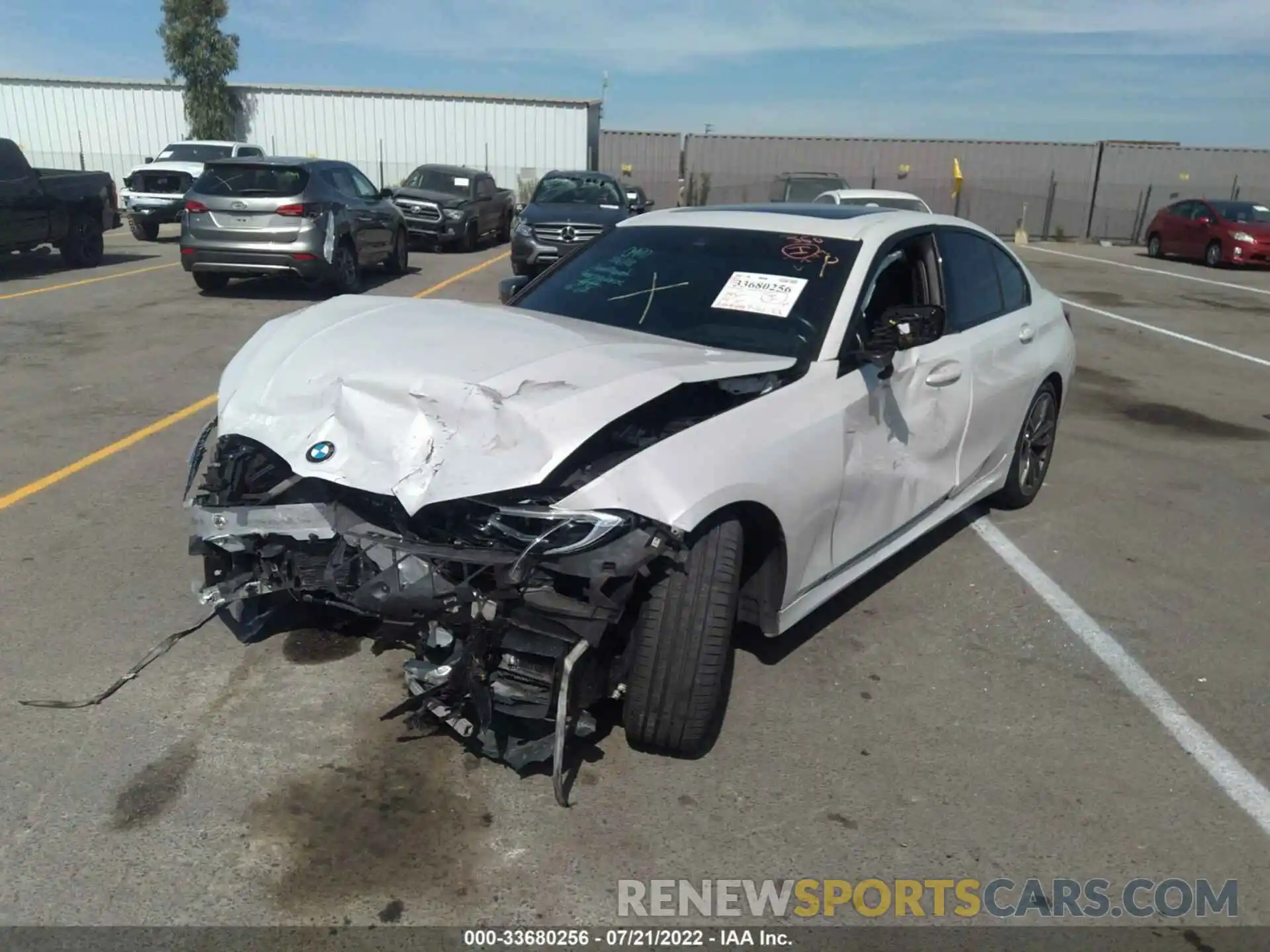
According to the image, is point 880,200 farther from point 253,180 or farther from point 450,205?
point 450,205

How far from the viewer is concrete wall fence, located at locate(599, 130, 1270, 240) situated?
3603 centimetres

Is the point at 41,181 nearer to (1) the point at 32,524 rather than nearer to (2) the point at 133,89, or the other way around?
(1) the point at 32,524

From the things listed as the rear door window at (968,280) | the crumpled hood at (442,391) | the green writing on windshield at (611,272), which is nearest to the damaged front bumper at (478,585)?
the crumpled hood at (442,391)

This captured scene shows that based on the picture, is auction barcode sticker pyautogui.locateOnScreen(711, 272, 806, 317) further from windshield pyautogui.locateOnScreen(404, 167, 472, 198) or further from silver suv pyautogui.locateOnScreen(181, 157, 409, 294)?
windshield pyautogui.locateOnScreen(404, 167, 472, 198)

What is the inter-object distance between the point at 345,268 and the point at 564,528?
11.5 metres

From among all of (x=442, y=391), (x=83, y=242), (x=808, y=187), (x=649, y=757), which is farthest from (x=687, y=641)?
(x=808, y=187)

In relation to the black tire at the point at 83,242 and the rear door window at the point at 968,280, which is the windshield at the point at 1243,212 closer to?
the rear door window at the point at 968,280

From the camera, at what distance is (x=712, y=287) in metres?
4.43

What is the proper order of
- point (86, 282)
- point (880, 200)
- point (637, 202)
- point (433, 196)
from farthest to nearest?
point (433, 196) < point (637, 202) < point (86, 282) < point (880, 200)

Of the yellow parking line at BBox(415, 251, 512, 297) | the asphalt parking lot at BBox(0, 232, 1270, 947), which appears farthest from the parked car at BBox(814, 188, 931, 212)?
the asphalt parking lot at BBox(0, 232, 1270, 947)

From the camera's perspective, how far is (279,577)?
3.42 m

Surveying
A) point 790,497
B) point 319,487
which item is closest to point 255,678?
point 319,487

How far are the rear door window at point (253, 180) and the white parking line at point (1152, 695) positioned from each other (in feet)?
33.1

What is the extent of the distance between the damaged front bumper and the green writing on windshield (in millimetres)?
1781
